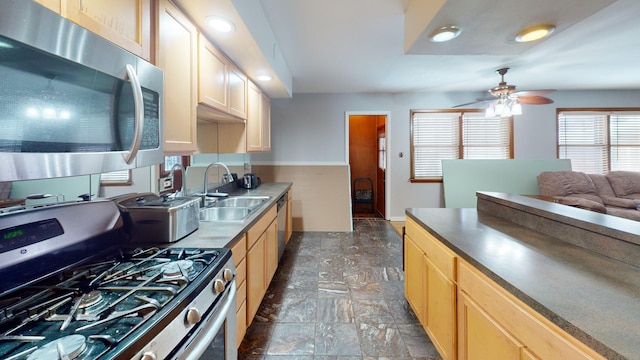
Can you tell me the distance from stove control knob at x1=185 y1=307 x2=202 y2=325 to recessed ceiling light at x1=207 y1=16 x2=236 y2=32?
5.38 ft

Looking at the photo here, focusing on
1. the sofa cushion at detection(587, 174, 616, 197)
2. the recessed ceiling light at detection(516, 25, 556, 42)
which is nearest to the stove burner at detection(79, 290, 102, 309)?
the recessed ceiling light at detection(516, 25, 556, 42)

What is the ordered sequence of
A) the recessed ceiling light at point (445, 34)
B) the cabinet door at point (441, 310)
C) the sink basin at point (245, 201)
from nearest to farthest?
the cabinet door at point (441, 310) → the recessed ceiling light at point (445, 34) → the sink basin at point (245, 201)

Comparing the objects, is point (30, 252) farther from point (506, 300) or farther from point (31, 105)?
point (506, 300)

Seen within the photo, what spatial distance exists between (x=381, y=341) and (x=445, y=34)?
6.88ft

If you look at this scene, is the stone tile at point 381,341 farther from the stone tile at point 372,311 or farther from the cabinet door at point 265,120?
the cabinet door at point 265,120

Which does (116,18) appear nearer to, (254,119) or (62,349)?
(62,349)

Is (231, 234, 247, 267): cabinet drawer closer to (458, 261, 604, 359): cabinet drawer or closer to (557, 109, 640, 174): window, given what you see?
(458, 261, 604, 359): cabinet drawer

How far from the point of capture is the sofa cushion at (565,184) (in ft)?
13.8

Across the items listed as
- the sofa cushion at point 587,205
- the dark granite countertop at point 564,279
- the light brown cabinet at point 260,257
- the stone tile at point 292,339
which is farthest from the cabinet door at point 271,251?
the sofa cushion at point 587,205

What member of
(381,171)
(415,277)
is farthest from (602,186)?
(415,277)

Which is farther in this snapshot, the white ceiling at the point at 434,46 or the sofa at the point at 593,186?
the sofa at the point at 593,186

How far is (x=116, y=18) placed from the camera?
3.44 feet

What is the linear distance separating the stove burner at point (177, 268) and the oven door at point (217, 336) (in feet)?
0.62

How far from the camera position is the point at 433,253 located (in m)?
1.62
